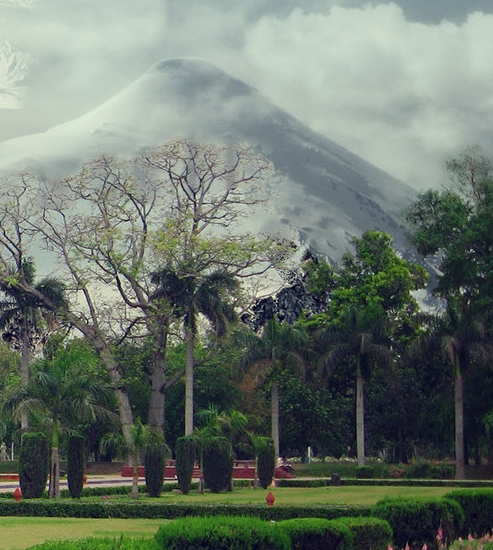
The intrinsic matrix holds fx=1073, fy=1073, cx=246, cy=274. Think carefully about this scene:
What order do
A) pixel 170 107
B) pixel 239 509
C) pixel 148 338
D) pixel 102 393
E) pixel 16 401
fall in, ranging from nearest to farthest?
pixel 239 509, pixel 16 401, pixel 102 393, pixel 148 338, pixel 170 107

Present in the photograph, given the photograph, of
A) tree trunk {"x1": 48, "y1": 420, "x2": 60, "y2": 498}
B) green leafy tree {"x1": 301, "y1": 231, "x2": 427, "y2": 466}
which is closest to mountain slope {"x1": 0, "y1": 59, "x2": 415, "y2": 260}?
green leafy tree {"x1": 301, "y1": 231, "x2": 427, "y2": 466}

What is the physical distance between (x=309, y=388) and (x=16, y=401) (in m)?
32.4

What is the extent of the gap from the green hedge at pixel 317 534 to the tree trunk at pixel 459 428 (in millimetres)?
41112

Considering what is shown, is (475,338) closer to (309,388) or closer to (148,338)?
(309,388)

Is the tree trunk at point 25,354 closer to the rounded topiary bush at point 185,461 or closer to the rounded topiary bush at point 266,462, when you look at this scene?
the rounded topiary bush at point 266,462

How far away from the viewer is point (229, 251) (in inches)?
2334

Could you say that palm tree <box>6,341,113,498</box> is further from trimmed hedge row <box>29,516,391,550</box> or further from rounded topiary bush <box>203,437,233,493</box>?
trimmed hedge row <box>29,516,391,550</box>

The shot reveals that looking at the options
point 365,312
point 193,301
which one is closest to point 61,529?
point 193,301

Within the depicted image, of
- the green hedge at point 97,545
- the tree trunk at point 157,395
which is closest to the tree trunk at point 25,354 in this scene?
the tree trunk at point 157,395

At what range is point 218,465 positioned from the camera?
142 feet

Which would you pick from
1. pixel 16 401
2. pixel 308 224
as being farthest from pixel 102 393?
pixel 308 224

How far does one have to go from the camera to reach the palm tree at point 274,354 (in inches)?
2315

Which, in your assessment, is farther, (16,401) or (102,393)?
(102,393)

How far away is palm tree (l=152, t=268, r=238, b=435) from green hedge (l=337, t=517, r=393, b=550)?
133 ft
